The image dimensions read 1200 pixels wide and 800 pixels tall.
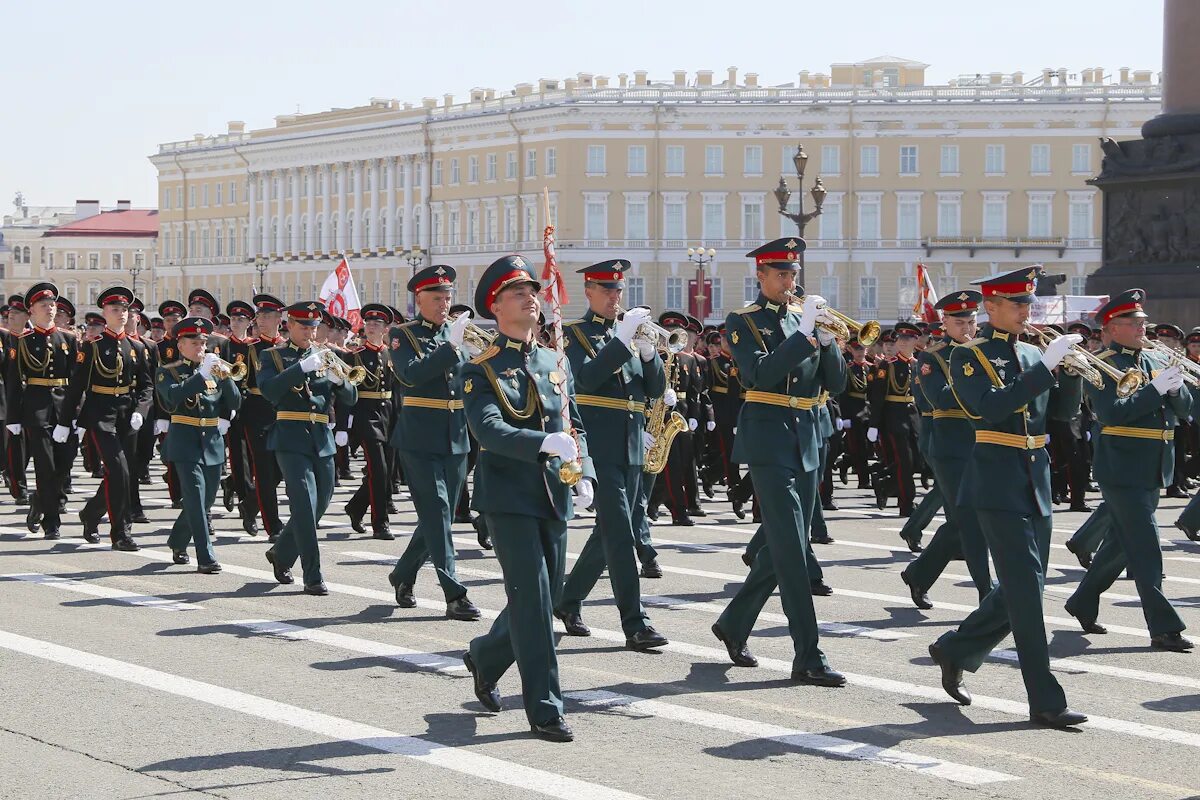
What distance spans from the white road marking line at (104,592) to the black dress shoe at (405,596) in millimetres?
1155

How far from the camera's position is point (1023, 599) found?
28.6 feet

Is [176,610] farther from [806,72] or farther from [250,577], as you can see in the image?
[806,72]

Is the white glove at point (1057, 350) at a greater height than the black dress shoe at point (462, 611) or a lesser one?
greater

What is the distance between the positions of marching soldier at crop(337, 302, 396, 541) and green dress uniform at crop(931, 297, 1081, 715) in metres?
7.28

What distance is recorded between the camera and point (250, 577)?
13797 millimetres

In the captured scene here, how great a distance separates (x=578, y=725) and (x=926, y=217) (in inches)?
3505

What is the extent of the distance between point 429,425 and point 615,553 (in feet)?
6.36

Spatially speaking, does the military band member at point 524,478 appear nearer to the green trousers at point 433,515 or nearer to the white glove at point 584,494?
the white glove at point 584,494

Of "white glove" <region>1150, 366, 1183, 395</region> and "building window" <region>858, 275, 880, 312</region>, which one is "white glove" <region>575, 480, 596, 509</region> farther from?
"building window" <region>858, 275, 880, 312</region>

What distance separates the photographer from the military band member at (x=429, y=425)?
468 inches

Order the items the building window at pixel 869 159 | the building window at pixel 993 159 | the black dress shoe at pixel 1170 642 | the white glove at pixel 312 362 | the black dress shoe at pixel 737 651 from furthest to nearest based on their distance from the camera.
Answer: the building window at pixel 869 159
the building window at pixel 993 159
the white glove at pixel 312 362
the black dress shoe at pixel 1170 642
the black dress shoe at pixel 737 651

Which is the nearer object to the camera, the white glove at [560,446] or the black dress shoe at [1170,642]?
the white glove at [560,446]

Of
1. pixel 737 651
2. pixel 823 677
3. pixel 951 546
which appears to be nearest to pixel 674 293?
pixel 951 546

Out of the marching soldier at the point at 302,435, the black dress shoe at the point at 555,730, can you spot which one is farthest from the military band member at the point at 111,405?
the black dress shoe at the point at 555,730
